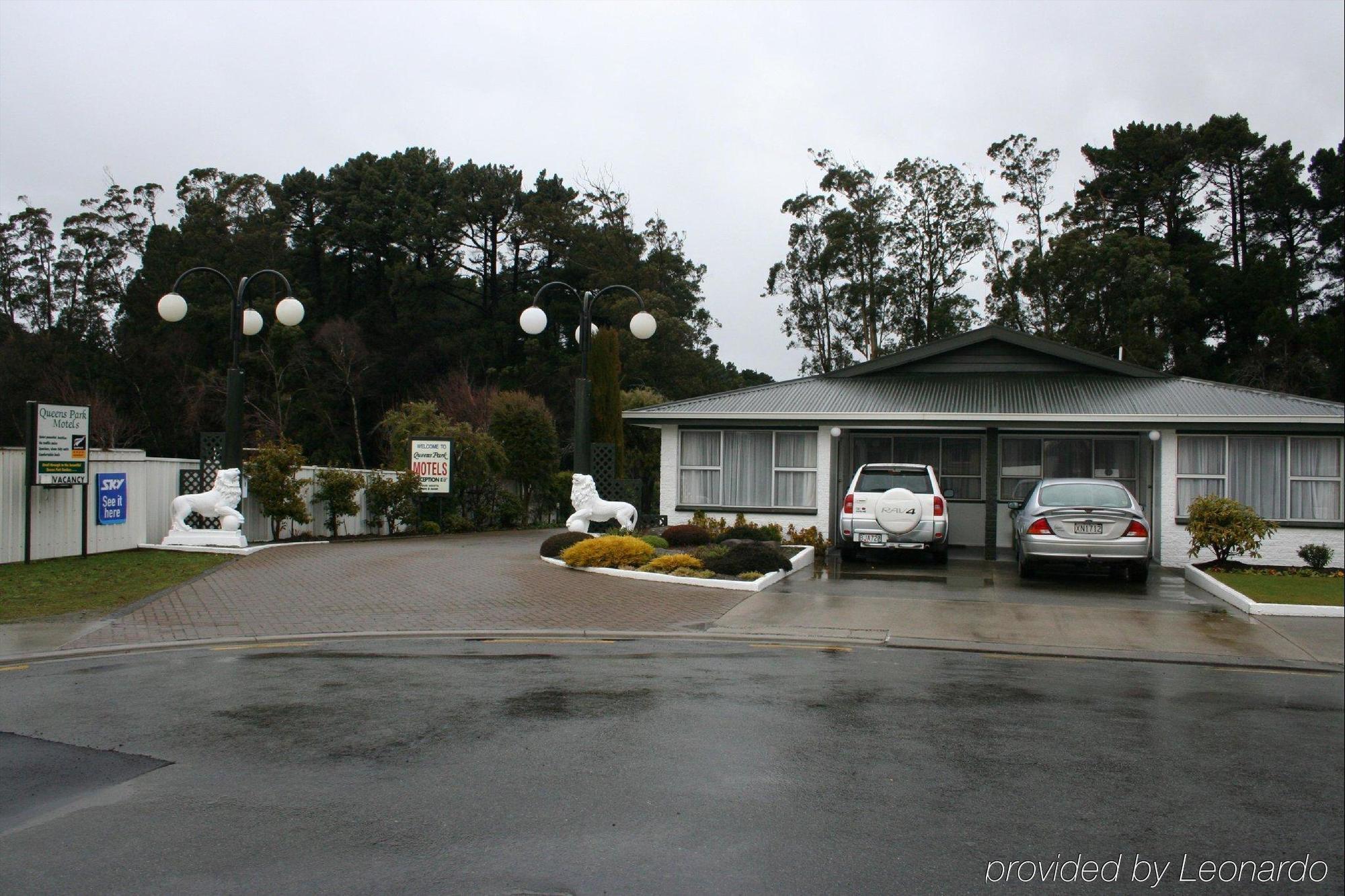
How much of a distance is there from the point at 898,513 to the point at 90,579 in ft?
40.1

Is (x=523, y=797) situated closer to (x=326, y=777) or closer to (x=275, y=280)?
(x=326, y=777)

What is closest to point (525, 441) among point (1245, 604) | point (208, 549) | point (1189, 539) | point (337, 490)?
point (337, 490)

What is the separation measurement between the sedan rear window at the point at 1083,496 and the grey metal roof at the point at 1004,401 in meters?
3.88

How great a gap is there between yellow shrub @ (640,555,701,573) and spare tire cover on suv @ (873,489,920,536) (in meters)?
3.51

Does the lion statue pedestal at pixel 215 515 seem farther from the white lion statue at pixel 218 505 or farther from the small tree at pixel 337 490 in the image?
the small tree at pixel 337 490

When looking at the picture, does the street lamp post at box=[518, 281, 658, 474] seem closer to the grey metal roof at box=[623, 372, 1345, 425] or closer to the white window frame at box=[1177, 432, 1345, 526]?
the grey metal roof at box=[623, 372, 1345, 425]

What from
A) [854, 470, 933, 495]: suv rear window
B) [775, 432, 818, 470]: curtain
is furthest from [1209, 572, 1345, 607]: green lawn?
[775, 432, 818, 470]: curtain

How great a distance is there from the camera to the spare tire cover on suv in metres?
17.8

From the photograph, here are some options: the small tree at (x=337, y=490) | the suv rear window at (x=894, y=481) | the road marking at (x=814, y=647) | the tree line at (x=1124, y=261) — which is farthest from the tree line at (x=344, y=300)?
the road marking at (x=814, y=647)

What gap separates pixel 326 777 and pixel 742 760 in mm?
2278

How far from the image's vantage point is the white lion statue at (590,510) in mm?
19328

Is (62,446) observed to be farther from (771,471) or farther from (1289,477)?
Result: (1289,477)

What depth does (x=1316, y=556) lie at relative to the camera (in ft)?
55.9

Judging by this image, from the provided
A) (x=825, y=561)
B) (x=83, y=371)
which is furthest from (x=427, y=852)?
(x=83, y=371)
